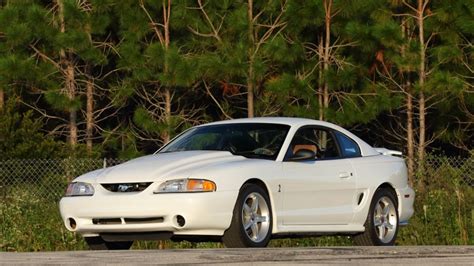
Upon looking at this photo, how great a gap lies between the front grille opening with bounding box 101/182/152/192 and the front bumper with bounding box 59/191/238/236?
84 millimetres

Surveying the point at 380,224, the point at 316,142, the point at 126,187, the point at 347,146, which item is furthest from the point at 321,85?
the point at 126,187

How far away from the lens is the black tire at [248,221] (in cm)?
1217

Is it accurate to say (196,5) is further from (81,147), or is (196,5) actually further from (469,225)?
(469,225)

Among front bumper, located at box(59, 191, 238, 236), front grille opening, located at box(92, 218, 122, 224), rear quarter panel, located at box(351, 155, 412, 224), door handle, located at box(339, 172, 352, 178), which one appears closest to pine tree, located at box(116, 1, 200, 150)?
rear quarter panel, located at box(351, 155, 412, 224)

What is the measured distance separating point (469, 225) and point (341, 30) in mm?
17299

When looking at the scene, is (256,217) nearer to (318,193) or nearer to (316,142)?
(318,193)

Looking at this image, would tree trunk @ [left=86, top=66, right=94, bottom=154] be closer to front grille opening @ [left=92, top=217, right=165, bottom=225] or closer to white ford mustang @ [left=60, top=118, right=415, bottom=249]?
white ford mustang @ [left=60, top=118, right=415, bottom=249]

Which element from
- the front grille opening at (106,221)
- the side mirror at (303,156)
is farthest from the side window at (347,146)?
the front grille opening at (106,221)

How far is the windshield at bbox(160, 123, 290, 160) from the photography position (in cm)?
1318

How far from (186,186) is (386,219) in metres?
3.08

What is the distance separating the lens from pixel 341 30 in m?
33.8

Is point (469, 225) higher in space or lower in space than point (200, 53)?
lower

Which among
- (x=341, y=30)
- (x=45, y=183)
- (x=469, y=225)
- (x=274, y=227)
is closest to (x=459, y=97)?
(x=341, y=30)

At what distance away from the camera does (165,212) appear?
12.0 metres
